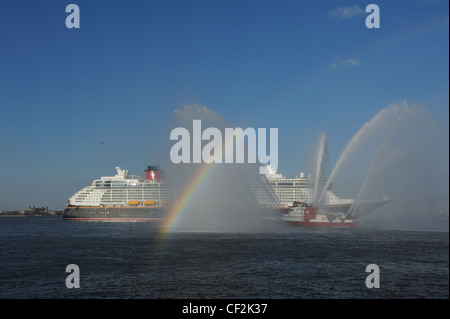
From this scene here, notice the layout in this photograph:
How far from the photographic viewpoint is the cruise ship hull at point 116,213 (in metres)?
79.2

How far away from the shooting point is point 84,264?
72.1ft

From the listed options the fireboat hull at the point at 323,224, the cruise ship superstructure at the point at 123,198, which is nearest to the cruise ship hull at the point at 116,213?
the cruise ship superstructure at the point at 123,198

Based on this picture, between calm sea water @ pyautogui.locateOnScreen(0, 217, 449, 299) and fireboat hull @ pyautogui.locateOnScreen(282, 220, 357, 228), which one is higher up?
calm sea water @ pyautogui.locateOnScreen(0, 217, 449, 299)

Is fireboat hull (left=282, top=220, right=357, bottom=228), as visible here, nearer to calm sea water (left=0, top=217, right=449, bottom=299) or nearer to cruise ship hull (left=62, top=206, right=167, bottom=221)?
calm sea water (left=0, top=217, right=449, bottom=299)

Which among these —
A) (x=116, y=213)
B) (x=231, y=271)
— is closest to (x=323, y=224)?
(x=231, y=271)

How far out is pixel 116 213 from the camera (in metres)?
82.5

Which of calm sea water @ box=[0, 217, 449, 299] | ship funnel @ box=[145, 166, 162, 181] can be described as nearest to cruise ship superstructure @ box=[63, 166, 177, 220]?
ship funnel @ box=[145, 166, 162, 181]

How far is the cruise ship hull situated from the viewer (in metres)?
79.2

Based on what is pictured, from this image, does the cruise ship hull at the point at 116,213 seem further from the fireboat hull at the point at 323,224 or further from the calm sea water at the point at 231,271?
the calm sea water at the point at 231,271

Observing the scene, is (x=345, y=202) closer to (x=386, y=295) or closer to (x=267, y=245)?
(x=267, y=245)

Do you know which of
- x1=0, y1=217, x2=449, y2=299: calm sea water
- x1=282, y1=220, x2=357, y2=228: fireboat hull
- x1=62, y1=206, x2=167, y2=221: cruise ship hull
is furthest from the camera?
x1=62, y1=206, x2=167, y2=221: cruise ship hull

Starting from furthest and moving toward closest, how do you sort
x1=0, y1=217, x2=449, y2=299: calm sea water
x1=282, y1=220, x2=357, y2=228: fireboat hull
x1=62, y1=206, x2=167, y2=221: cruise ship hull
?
x1=62, y1=206, x2=167, y2=221: cruise ship hull, x1=282, y1=220, x2=357, y2=228: fireboat hull, x1=0, y1=217, x2=449, y2=299: calm sea water
